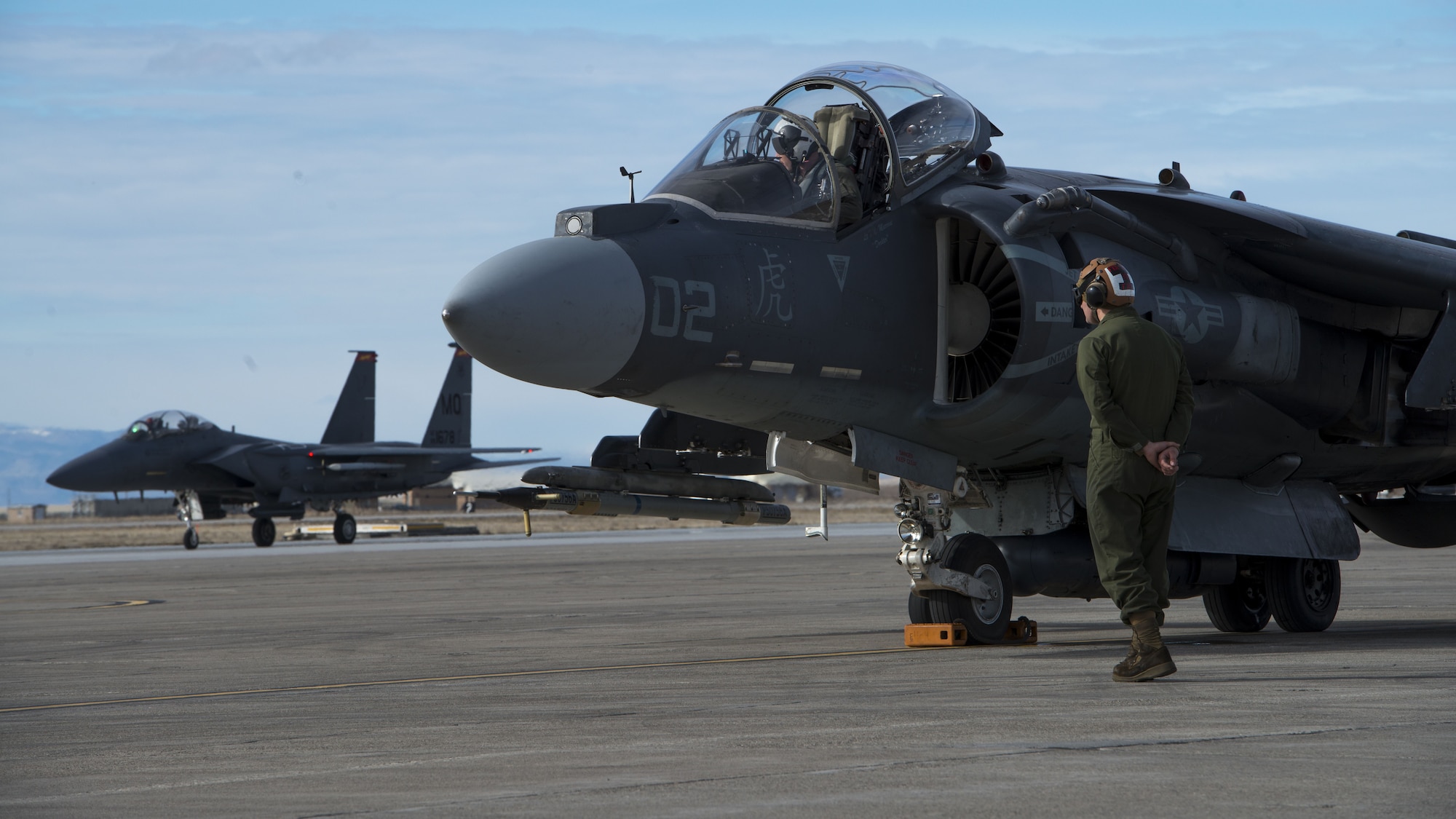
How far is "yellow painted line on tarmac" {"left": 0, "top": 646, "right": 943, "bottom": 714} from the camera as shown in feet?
24.1

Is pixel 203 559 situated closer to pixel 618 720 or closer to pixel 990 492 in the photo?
pixel 990 492

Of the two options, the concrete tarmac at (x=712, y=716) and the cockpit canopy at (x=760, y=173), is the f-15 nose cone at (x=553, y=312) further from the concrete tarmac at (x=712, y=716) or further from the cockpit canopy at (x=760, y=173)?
the concrete tarmac at (x=712, y=716)

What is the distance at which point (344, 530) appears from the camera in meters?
41.5

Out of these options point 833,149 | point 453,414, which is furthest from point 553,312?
point 453,414

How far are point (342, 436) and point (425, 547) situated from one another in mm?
10185

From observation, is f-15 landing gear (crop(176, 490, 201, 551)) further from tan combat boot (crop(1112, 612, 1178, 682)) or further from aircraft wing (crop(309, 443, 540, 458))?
tan combat boot (crop(1112, 612, 1178, 682))

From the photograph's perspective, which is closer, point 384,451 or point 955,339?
point 955,339

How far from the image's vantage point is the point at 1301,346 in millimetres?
10445

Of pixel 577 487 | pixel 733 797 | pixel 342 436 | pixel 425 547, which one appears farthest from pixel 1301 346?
pixel 342 436

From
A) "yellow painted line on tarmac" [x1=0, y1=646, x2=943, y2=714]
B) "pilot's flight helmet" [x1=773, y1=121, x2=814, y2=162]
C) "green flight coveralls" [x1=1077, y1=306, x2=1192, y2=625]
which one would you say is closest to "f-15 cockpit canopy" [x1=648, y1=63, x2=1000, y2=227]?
"pilot's flight helmet" [x1=773, y1=121, x2=814, y2=162]

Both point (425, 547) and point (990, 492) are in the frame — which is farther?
point (425, 547)

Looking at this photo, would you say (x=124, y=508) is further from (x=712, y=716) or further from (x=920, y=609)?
(x=712, y=716)

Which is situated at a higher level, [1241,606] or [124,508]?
[1241,606]

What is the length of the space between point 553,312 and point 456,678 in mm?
2228
